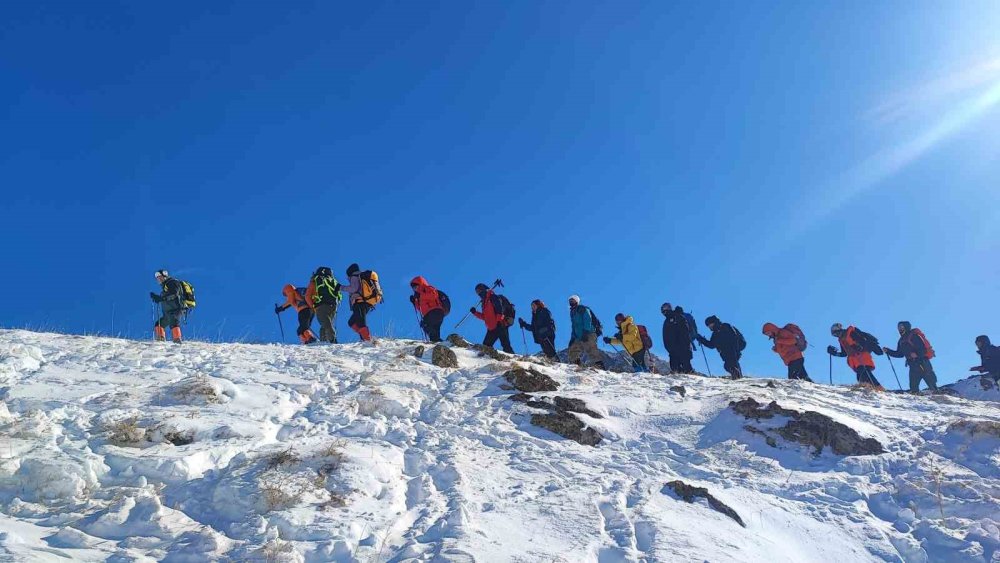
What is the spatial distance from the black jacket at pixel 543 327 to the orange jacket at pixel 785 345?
550 cm

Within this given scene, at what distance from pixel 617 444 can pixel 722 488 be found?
1509mm

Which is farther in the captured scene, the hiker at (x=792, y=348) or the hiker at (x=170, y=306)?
the hiker at (x=792, y=348)

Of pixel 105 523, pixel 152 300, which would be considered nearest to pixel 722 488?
pixel 105 523

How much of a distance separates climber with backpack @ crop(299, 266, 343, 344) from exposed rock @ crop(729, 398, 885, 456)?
29.1ft

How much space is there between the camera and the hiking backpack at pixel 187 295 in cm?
1289

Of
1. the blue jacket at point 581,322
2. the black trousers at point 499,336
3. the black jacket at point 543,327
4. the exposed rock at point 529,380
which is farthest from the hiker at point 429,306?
the exposed rock at point 529,380

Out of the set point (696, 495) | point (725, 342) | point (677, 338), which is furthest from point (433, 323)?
point (696, 495)

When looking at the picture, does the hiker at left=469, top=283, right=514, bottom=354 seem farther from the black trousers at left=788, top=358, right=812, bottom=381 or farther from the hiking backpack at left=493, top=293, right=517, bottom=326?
the black trousers at left=788, top=358, right=812, bottom=381

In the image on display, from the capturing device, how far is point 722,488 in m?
6.27

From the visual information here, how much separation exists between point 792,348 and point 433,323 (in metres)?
8.64

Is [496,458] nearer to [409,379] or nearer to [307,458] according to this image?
[307,458]

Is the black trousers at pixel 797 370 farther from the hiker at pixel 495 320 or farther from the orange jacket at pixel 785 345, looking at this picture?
the hiker at pixel 495 320

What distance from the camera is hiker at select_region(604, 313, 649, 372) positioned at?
15227mm

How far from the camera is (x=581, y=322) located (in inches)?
555
